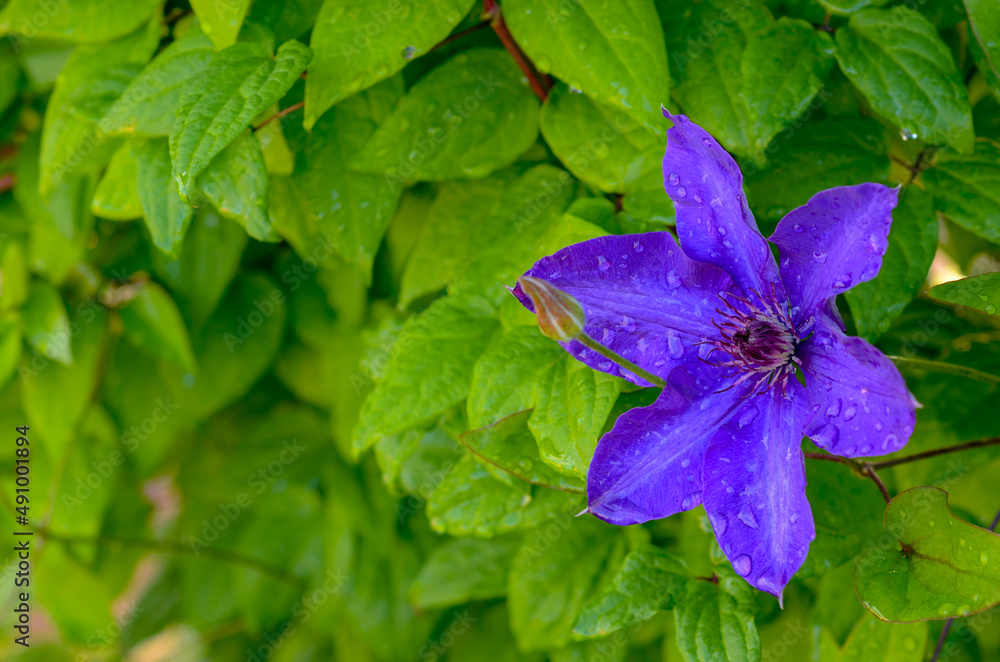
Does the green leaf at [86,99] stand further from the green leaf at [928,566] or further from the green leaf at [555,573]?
the green leaf at [928,566]

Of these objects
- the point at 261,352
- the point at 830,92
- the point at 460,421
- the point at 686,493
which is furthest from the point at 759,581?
the point at 261,352

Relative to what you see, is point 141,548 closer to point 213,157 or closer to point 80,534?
point 80,534

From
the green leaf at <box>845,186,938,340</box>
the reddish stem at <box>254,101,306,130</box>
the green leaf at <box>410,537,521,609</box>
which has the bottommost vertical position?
the green leaf at <box>410,537,521,609</box>

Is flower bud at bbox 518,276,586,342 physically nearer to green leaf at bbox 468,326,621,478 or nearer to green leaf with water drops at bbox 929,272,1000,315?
green leaf at bbox 468,326,621,478

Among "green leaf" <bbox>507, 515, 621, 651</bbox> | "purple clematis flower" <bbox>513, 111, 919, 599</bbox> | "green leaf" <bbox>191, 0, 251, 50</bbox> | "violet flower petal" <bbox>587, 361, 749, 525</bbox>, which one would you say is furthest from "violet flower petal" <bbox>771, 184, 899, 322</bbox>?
"green leaf" <bbox>191, 0, 251, 50</bbox>

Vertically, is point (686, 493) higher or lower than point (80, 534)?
higher

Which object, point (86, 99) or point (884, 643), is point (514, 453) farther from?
point (86, 99)

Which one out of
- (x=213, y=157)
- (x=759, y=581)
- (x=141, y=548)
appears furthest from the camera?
(x=141, y=548)
